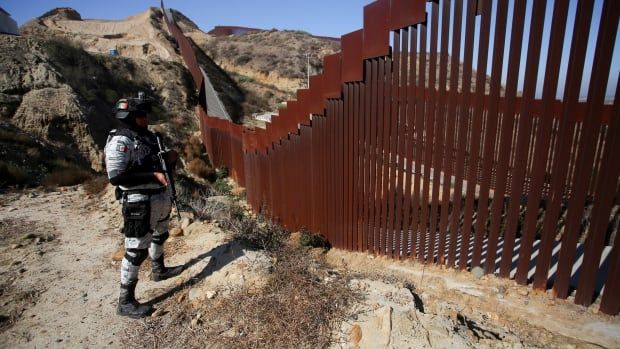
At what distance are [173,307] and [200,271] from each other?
2.00 feet

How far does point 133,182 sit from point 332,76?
2671 millimetres

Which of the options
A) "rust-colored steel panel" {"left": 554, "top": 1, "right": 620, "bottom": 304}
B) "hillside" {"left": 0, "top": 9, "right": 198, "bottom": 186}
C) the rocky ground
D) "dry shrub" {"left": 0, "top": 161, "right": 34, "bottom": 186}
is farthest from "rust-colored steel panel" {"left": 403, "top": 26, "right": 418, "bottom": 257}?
"dry shrub" {"left": 0, "top": 161, "right": 34, "bottom": 186}

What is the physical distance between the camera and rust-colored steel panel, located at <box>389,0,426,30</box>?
3244mm

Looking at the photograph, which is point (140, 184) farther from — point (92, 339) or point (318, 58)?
point (318, 58)

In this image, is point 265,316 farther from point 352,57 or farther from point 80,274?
point 352,57

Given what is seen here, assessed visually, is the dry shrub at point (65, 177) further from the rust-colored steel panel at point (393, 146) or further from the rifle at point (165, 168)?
the rust-colored steel panel at point (393, 146)

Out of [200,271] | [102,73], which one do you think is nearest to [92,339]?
[200,271]

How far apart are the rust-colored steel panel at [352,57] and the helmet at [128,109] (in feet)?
7.62

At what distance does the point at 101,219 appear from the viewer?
5.84 meters

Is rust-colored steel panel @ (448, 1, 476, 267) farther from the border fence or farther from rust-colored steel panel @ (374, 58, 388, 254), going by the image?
rust-colored steel panel @ (374, 58, 388, 254)

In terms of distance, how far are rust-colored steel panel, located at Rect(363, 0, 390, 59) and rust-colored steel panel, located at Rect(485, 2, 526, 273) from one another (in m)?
1.21

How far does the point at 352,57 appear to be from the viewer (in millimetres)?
4137

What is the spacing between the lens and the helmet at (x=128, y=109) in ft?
10.8

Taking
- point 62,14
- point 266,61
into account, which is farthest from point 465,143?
point 62,14
